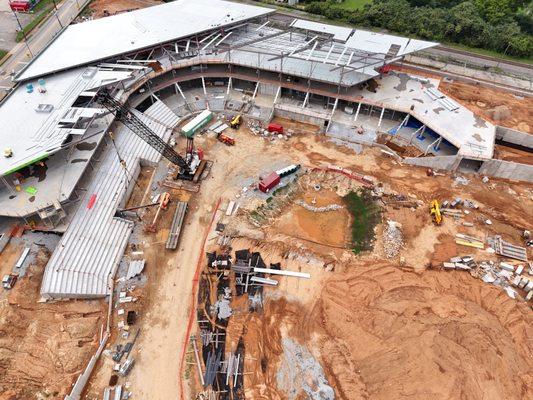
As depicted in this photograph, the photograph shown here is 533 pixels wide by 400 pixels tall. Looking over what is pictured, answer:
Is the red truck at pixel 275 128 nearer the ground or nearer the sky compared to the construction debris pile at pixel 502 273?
nearer the sky

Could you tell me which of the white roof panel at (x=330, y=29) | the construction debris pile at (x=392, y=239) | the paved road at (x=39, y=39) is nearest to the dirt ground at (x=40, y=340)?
the construction debris pile at (x=392, y=239)

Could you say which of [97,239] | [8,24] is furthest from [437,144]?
[8,24]

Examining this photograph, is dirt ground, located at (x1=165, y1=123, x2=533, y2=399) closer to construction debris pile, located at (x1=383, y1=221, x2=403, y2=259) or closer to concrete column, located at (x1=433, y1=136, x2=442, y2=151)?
construction debris pile, located at (x1=383, y1=221, x2=403, y2=259)

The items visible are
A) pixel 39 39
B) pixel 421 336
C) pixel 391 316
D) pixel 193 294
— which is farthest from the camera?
pixel 39 39

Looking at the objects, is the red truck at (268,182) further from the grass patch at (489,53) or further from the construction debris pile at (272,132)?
the grass patch at (489,53)

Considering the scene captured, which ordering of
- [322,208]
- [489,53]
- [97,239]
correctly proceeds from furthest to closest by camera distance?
Result: [489,53] → [322,208] → [97,239]

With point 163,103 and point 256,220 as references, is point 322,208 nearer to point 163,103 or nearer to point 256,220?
point 256,220
